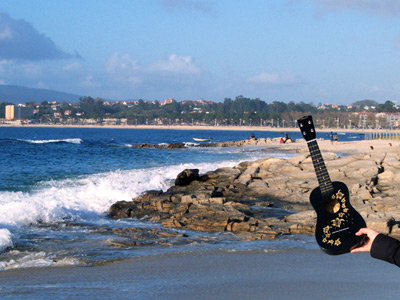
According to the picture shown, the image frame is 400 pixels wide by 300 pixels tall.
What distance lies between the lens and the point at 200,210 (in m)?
16.0

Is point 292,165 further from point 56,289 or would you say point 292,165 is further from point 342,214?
point 342,214

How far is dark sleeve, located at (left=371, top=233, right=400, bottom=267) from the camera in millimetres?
3029

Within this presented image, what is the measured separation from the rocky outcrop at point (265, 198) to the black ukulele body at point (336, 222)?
870cm

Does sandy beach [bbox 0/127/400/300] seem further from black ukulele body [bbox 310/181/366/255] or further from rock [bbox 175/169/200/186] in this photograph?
rock [bbox 175/169/200/186]

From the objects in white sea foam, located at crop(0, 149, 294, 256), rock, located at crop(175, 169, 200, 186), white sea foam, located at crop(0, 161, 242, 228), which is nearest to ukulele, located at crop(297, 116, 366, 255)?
white sea foam, located at crop(0, 149, 294, 256)

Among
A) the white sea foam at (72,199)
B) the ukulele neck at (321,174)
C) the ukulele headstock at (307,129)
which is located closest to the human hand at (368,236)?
the ukulele neck at (321,174)

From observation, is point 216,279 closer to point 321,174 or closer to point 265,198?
point 321,174

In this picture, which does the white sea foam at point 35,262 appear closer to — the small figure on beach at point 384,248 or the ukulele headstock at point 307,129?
the ukulele headstock at point 307,129

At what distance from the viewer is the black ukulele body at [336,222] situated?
3.51 meters

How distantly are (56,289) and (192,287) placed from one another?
5.98 feet

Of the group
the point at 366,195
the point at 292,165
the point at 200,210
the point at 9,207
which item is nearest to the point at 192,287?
the point at 200,210

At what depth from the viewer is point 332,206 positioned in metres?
3.77

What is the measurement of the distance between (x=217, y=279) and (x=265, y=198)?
37.7 feet

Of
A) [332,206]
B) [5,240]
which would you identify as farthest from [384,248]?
[5,240]
